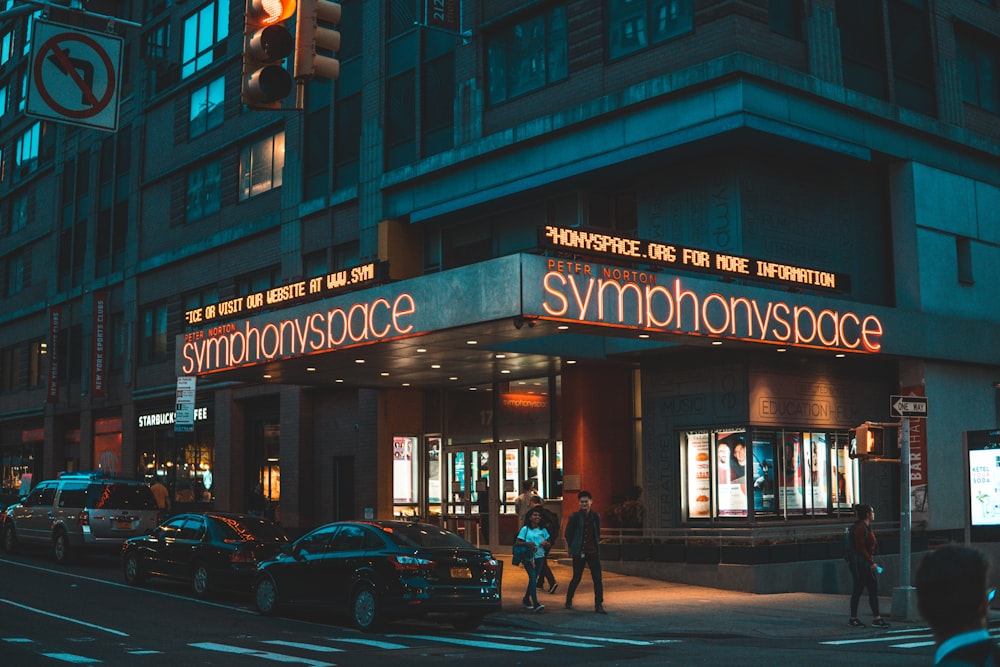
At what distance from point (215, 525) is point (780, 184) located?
13.4m

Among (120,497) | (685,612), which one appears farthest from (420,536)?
(120,497)

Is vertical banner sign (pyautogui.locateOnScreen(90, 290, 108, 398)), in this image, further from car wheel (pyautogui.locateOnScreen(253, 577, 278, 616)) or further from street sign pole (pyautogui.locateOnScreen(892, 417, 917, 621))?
street sign pole (pyautogui.locateOnScreen(892, 417, 917, 621))

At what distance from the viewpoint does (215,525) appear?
20.2 m

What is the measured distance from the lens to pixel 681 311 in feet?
66.2

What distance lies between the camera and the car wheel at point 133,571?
71.3ft

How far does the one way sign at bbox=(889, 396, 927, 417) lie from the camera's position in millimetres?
18312

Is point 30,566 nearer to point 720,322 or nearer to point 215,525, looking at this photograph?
point 215,525

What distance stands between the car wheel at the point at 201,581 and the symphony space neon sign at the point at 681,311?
762cm

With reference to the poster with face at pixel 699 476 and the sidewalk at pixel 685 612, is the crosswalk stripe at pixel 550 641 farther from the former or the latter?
the poster with face at pixel 699 476

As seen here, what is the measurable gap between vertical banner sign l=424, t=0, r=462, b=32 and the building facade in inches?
2.6

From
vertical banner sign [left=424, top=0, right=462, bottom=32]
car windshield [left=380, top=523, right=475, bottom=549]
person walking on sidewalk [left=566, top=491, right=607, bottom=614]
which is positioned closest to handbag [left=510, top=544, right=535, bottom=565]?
person walking on sidewalk [left=566, top=491, right=607, bottom=614]

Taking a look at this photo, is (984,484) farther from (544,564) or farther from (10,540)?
(10,540)

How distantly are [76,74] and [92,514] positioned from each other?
17.4 meters

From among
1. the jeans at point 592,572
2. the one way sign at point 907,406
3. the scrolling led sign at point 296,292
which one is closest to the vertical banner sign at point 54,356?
the scrolling led sign at point 296,292
